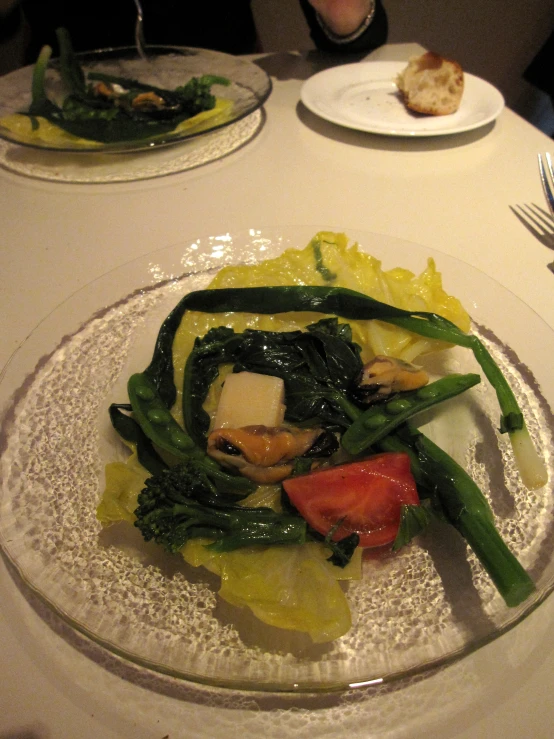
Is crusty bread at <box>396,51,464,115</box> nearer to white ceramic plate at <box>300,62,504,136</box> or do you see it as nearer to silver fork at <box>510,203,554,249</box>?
white ceramic plate at <box>300,62,504,136</box>

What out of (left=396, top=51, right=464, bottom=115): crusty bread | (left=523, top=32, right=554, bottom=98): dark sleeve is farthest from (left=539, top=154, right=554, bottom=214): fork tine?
(left=523, top=32, right=554, bottom=98): dark sleeve

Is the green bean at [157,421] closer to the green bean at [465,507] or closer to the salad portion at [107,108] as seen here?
the green bean at [465,507]

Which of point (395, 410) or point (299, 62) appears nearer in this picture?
point (395, 410)

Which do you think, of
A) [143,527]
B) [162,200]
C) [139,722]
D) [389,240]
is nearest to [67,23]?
[162,200]

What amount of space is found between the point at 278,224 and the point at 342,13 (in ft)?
6.97

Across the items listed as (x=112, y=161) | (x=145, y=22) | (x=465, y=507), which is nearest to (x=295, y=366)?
(x=465, y=507)

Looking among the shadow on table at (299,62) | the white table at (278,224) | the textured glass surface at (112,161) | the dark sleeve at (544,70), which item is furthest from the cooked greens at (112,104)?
the dark sleeve at (544,70)

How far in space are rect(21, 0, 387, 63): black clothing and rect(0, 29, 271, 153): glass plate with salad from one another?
3.79 ft

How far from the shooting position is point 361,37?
3504 millimetres

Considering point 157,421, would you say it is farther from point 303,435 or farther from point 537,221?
point 537,221

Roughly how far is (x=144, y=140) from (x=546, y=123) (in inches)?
204

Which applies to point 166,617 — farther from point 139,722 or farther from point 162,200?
point 162,200

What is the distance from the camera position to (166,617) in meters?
1.01

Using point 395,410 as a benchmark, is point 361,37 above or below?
above
